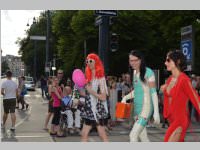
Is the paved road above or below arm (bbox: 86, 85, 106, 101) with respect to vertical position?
below

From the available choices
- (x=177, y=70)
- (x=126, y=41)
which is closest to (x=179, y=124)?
(x=177, y=70)

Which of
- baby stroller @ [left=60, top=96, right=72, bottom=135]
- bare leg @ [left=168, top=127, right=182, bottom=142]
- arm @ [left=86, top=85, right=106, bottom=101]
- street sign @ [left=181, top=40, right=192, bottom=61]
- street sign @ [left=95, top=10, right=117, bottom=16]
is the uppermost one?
street sign @ [left=95, top=10, right=117, bottom=16]

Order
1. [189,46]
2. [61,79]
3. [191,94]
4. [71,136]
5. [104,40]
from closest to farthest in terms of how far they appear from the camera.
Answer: [191,94] < [71,136] < [61,79] < [189,46] < [104,40]

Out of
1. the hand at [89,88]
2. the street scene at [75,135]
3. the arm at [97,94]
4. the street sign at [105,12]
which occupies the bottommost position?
the street scene at [75,135]

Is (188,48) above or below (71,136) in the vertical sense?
above

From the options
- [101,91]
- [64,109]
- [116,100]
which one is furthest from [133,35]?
[101,91]

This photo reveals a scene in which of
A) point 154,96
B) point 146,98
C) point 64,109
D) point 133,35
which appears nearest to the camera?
point 154,96

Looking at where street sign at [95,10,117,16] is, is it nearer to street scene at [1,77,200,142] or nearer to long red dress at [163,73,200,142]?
street scene at [1,77,200,142]

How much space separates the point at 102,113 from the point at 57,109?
Result: 4927 millimetres

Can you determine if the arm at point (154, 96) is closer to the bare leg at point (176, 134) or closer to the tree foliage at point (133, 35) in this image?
the bare leg at point (176, 134)

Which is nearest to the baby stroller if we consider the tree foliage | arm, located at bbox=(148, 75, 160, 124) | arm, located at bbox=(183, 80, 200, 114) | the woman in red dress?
arm, located at bbox=(148, 75, 160, 124)

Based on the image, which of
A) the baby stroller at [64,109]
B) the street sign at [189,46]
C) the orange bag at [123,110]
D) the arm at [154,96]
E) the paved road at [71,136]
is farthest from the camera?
the street sign at [189,46]

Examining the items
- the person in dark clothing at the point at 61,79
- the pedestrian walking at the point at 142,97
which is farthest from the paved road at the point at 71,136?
the pedestrian walking at the point at 142,97

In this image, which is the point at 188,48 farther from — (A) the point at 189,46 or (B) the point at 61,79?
(B) the point at 61,79
